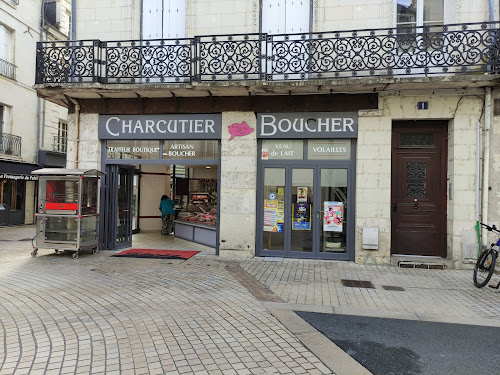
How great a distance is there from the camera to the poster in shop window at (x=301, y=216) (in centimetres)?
855

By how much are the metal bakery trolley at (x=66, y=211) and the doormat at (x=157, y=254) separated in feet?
2.97

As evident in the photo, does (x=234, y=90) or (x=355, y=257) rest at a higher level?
(x=234, y=90)

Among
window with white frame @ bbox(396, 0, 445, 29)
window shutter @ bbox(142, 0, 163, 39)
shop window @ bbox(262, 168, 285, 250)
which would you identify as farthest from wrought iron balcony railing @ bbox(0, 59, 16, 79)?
window with white frame @ bbox(396, 0, 445, 29)

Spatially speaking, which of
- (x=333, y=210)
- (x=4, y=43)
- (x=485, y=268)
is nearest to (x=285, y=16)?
(x=333, y=210)

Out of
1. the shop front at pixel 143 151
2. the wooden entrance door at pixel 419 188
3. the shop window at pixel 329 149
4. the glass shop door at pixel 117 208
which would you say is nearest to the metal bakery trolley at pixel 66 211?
the glass shop door at pixel 117 208

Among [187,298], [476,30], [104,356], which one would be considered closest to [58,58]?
[187,298]

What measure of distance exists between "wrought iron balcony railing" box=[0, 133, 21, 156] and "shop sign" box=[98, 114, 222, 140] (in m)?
10.4

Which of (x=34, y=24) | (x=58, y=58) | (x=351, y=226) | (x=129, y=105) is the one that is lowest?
(x=351, y=226)

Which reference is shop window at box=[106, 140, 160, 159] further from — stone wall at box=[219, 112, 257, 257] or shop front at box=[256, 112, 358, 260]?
shop front at box=[256, 112, 358, 260]

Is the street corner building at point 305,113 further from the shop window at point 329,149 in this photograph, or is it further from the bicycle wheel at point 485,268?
the bicycle wheel at point 485,268

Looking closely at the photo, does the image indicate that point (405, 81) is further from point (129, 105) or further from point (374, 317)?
point (129, 105)

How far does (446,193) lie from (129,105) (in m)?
8.03

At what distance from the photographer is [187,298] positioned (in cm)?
530

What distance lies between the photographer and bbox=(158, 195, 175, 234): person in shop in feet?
41.7
